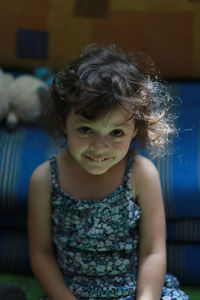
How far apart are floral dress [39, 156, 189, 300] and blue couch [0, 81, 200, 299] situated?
0.54ft

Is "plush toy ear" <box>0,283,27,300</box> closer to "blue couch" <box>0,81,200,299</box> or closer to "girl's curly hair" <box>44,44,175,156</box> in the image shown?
"blue couch" <box>0,81,200,299</box>

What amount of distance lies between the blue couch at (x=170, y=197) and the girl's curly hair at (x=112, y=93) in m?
0.12

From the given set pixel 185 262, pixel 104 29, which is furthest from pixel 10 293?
pixel 104 29

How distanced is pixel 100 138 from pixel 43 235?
1.08 ft

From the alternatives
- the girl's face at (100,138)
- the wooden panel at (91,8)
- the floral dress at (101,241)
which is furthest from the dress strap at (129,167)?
the wooden panel at (91,8)

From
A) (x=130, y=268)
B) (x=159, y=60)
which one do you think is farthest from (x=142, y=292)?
(x=159, y=60)

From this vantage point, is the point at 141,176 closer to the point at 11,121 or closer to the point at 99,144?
the point at 99,144

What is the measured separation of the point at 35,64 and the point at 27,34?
11cm

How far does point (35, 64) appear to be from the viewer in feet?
6.07

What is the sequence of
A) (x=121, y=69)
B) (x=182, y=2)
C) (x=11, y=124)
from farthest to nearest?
(x=182, y=2) → (x=11, y=124) → (x=121, y=69)

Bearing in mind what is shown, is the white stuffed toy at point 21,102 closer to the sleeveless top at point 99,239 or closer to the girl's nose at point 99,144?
the sleeveless top at point 99,239

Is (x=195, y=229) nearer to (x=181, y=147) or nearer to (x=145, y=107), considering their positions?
(x=181, y=147)

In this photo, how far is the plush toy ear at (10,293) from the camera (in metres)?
1.25

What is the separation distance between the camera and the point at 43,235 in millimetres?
1270
